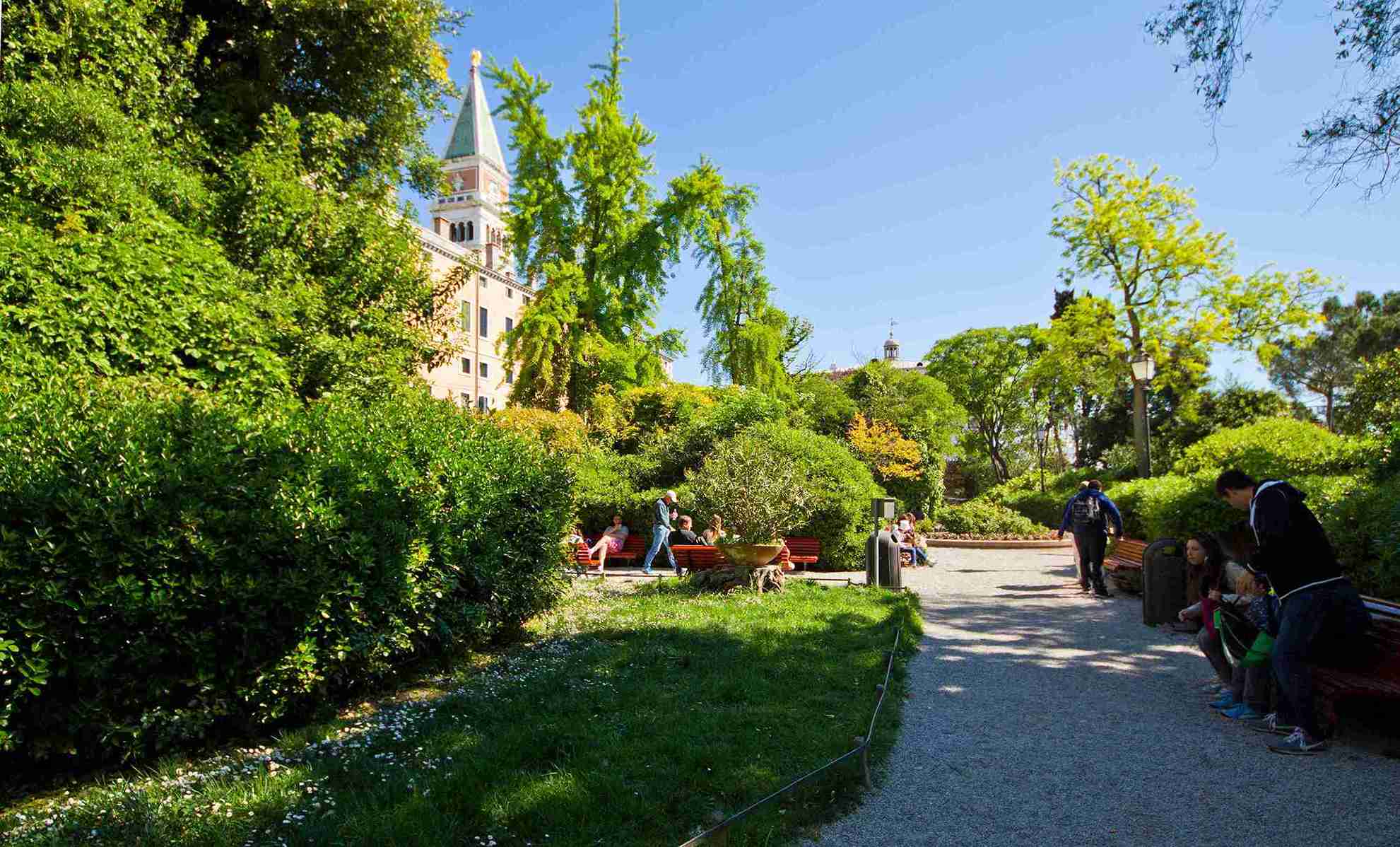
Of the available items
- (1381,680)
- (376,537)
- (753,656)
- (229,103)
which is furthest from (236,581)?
(229,103)

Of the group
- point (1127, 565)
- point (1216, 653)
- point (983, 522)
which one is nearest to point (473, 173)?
point (983, 522)

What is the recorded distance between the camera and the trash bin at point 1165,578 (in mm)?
8172

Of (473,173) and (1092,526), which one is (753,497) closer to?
(1092,526)

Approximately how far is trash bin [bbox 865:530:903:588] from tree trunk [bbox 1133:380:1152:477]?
12.0 metres

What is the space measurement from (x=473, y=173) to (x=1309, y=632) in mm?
84657

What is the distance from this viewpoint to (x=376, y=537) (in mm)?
5098

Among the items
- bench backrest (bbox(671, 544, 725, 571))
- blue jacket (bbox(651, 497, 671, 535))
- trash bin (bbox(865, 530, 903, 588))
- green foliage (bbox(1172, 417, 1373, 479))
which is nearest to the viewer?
trash bin (bbox(865, 530, 903, 588))

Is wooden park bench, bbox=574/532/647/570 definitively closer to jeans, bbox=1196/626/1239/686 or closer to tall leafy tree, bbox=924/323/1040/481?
jeans, bbox=1196/626/1239/686

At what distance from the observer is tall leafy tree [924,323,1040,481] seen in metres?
46.8

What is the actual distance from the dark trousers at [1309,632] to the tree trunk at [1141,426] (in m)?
17.0

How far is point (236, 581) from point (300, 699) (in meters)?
1.01

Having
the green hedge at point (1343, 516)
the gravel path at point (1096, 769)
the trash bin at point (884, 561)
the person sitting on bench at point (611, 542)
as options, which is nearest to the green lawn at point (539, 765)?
the gravel path at point (1096, 769)

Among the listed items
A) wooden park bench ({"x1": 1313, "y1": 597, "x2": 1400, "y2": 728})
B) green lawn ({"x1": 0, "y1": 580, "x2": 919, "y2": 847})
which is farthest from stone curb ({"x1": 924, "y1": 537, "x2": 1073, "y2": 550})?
wooden park bench ({"x1": 1313, "y1": 597, "x2": 1400, "y2": 728})

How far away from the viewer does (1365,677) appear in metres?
4.44
